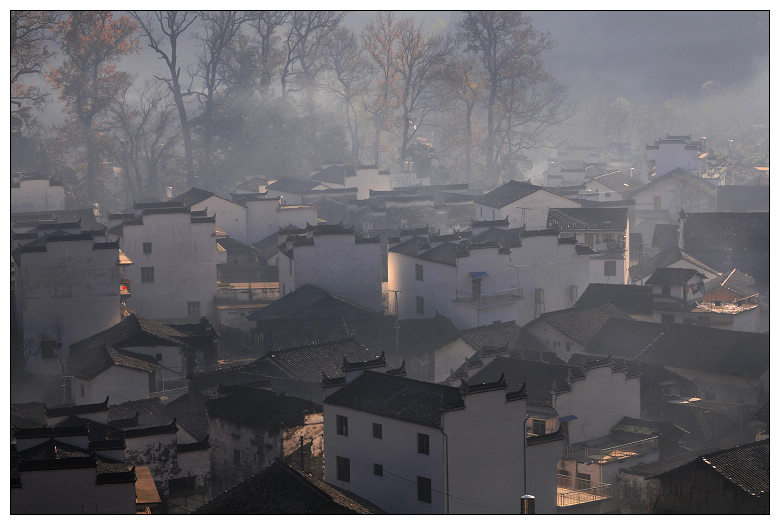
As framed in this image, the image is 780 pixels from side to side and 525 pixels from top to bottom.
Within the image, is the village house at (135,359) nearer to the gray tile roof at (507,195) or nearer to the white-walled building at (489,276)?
the white-walled building at (489,276)

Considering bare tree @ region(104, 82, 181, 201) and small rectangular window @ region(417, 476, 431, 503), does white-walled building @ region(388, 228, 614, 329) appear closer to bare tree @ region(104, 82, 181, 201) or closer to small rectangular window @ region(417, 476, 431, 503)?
small rectangular window @ region(417, 476, 431, 503)

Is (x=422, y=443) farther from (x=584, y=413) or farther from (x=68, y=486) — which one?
(x=584, y=413)

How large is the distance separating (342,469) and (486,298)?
233 inches

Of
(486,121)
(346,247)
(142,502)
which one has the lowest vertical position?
(142,502)

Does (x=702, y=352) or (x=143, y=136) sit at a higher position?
(x=143, y=136)

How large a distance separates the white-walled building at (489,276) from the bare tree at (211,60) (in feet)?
27.8

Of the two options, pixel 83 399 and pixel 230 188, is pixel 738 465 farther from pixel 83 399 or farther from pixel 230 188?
pixel 230 188

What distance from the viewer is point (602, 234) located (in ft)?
56.6

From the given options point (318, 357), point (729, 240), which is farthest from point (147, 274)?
point (729, 240)

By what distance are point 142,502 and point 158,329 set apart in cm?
461

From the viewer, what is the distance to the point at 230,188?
23094 millimetres

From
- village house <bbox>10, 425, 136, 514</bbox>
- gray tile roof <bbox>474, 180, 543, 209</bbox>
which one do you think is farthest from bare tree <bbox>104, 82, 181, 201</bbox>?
village house <bbox>10, 425, 136, 514</bbox>

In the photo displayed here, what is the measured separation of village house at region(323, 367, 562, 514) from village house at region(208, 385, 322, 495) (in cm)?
35

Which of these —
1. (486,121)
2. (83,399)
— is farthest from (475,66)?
(83,399)
